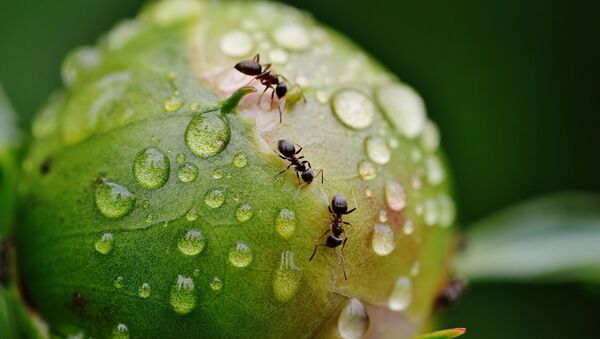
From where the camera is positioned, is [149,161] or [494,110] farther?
[494,110]

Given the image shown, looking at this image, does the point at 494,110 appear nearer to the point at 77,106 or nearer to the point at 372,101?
the point at 372,101

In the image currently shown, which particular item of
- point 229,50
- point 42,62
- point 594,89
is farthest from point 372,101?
point 594,89

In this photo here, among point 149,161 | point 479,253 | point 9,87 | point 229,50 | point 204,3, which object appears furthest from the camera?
point 9,87

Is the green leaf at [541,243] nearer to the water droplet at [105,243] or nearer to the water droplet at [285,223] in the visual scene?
the water droplet at [285,223]

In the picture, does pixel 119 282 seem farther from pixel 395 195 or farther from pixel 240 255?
pixel 395 195

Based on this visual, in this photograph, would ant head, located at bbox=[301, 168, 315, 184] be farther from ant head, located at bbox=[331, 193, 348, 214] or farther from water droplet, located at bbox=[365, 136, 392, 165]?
water droplet, located at bbox=[365, 136, 392, 165]

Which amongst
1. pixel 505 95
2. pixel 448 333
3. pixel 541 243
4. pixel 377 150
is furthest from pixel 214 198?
pixel 505 95

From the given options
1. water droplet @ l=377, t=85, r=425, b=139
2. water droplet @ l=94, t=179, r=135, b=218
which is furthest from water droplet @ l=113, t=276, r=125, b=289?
water droplet @ l=377, t=85, r=425, b=139
